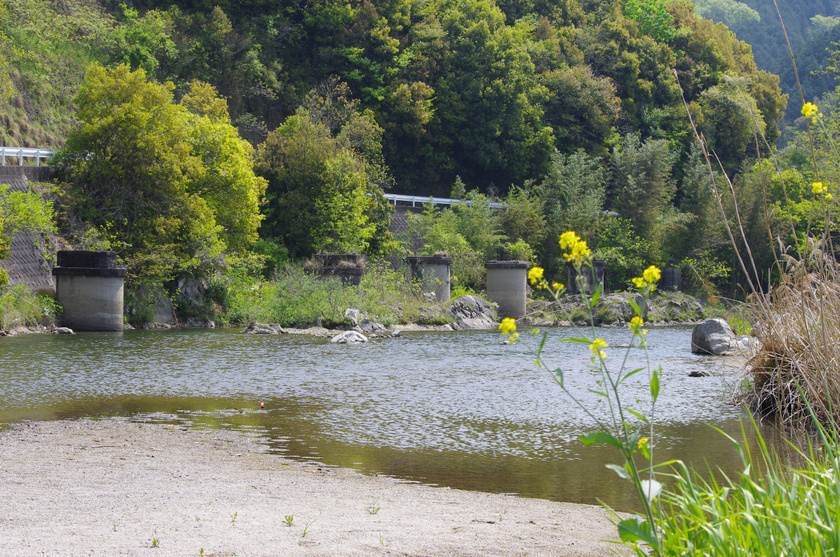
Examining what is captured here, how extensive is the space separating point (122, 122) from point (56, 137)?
6510mm

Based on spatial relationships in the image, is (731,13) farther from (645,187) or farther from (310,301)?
(310,301)

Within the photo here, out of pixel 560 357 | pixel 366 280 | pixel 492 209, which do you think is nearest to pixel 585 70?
pixel 492 209

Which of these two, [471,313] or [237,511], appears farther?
[471,313]

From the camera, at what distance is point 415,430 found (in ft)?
36.1

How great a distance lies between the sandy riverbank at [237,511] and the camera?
5.01 meters

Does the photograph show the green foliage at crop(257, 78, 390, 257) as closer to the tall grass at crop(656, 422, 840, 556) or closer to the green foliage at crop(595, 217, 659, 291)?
the green foliage at crop(595, 217, 659, 291)

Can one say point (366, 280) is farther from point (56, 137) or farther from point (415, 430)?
point (415, 430)

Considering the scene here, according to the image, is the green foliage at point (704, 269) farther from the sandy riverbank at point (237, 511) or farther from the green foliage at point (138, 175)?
the sandy riverbank at point (237, 511)

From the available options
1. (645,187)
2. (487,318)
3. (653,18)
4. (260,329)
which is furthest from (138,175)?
(653,18)

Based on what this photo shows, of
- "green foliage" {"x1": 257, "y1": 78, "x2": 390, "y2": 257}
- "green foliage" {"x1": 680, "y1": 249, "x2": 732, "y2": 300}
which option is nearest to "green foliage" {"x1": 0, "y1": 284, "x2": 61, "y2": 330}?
"green foliage" {"x1": 257, "y1": 78, "x2": 390, "y2": 257}

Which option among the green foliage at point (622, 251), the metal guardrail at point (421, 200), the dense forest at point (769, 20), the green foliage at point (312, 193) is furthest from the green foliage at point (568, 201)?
the dense forest at point (769, 20)

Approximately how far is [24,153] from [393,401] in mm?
22295

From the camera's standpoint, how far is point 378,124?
4975cm

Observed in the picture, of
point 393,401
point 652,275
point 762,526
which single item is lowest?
point 393,401
